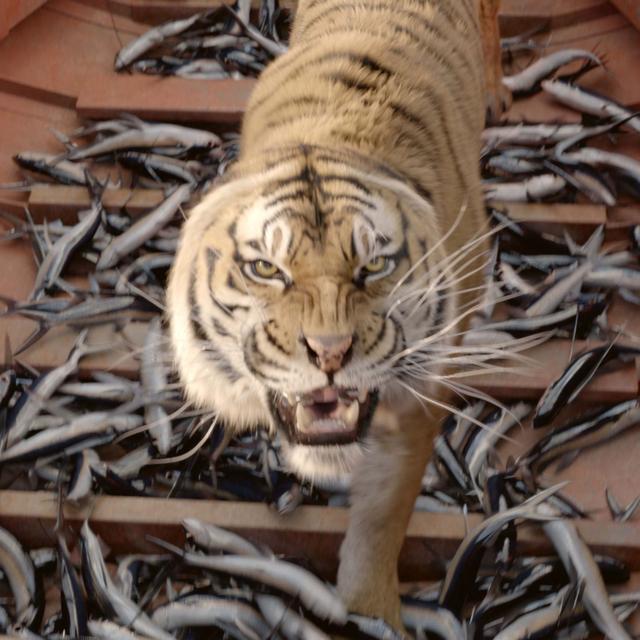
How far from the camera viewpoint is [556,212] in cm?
324

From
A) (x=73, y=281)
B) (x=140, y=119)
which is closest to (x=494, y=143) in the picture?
(x=140, y=119)

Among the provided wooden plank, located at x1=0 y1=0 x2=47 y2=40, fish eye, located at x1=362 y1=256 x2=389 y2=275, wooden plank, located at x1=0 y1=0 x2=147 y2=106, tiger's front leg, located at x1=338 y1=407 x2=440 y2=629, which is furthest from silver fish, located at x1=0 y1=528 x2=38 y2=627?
wooden plank, located at x1=0 y1=0 x2=47 y2=40

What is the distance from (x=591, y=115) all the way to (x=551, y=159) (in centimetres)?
34

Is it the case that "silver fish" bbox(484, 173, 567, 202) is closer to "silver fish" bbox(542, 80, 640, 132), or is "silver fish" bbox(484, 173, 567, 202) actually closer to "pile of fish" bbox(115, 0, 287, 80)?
"silver fish" bbox(542, 80, 640, 132)

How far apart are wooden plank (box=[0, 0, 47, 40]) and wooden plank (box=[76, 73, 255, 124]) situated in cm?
42

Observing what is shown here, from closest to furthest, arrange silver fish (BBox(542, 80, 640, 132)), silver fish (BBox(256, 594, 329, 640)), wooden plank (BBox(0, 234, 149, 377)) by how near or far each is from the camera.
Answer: silver fish (BBox(256, 594, 329, 640)) → wooden plank (BBox(0, 234, 149, 377)) → silver fish (BBox(542, 80, 640, 132))

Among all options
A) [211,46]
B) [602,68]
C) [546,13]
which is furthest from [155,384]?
[546,13]

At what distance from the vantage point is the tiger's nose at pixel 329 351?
1.67 metres

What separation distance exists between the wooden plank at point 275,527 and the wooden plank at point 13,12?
215 centimetres

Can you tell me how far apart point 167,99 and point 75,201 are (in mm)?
665

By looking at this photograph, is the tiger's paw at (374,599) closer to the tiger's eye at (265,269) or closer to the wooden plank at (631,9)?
the tiger's eye at (265,269)

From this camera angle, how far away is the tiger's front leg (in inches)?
88.6

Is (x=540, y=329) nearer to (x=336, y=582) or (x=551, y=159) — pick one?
(x=551, y=159)

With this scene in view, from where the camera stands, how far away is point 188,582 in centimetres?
241
